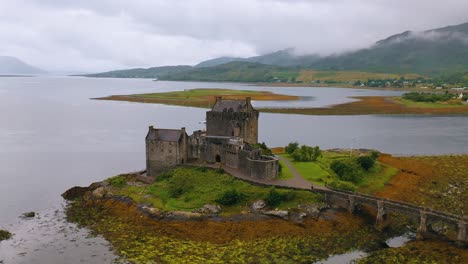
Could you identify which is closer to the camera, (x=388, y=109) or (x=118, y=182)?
(x=118, y=182)

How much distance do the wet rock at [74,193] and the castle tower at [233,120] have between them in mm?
17865

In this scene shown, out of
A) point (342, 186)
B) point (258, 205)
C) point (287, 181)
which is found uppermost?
point (287, 181)

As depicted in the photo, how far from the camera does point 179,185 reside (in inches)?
1989

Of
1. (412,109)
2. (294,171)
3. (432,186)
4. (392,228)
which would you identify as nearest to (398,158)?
(432,186)

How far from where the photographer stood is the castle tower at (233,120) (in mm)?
59250

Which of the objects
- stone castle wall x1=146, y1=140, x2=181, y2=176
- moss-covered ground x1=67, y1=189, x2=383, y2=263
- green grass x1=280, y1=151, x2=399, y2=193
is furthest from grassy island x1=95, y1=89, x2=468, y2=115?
moss-covered ground x1=67, y1=189, x2=383, y2=263

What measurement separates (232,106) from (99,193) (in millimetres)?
20915

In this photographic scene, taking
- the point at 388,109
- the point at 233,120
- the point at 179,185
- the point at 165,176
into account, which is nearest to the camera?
the point at 179,185

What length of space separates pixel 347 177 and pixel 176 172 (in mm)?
21142

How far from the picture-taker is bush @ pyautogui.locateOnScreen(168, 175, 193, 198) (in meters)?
49.5

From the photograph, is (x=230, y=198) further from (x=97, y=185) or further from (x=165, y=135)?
(x=97, y=185)

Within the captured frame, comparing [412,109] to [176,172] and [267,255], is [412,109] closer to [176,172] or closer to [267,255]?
[176,172]

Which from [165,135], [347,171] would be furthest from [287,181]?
[165,135]

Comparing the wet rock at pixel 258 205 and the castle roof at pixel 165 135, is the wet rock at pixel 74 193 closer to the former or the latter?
the castle roof at pixel 165 135
